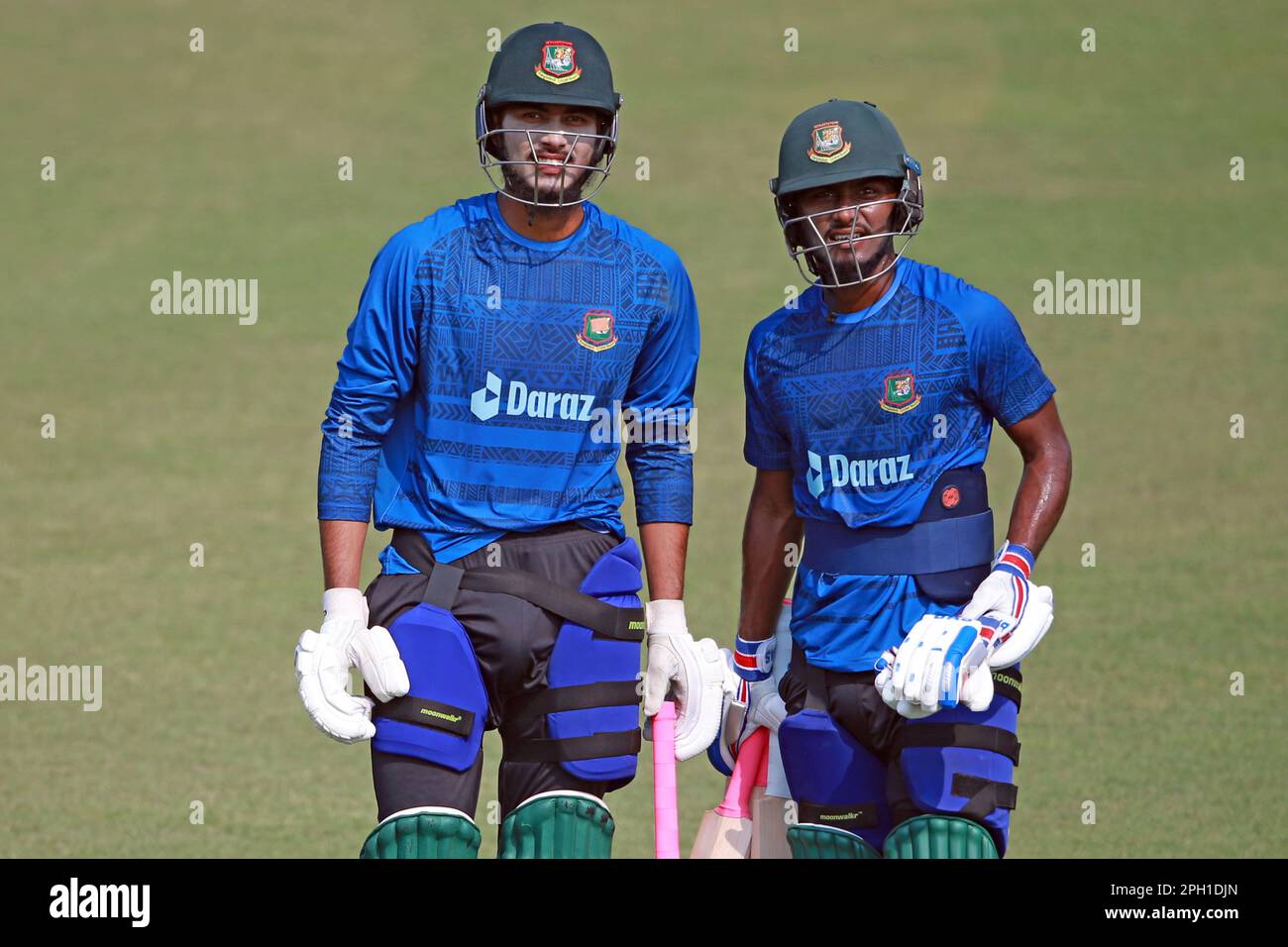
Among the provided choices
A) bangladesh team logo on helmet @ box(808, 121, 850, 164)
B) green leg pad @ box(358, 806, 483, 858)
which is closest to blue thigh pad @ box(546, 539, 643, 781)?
green leg pad @ box(358, 806, 483, 858)

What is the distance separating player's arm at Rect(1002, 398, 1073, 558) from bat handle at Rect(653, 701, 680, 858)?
972mm

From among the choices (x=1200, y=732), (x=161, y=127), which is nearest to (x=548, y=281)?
(x=1200, y=732)

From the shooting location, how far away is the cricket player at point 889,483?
215 inches

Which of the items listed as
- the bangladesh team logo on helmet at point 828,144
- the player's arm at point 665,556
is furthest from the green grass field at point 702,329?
the bangladesh team logo on helmet at point 828,144

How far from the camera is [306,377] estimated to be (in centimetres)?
1599

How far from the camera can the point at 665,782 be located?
18.3 feet

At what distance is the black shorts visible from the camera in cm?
536

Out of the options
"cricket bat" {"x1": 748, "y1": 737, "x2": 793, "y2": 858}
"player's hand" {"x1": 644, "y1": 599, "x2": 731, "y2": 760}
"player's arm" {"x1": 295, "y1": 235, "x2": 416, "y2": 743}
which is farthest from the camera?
"cricket bat" {"x1": 748, "y1": 737, "x2": 793, "y2": 858}

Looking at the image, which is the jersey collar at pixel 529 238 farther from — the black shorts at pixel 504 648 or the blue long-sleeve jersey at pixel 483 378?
the black shorts at pixel 504 648

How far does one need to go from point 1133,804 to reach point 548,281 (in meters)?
4.03

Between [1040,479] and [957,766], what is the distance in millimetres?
745

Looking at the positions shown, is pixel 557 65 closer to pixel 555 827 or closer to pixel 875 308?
pixel 875 308

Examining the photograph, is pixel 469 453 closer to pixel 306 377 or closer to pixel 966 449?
pixel 966 449

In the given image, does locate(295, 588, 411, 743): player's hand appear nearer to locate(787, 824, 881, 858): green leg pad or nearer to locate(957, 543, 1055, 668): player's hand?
locate(787, 824, 881, 858): green leg pad
